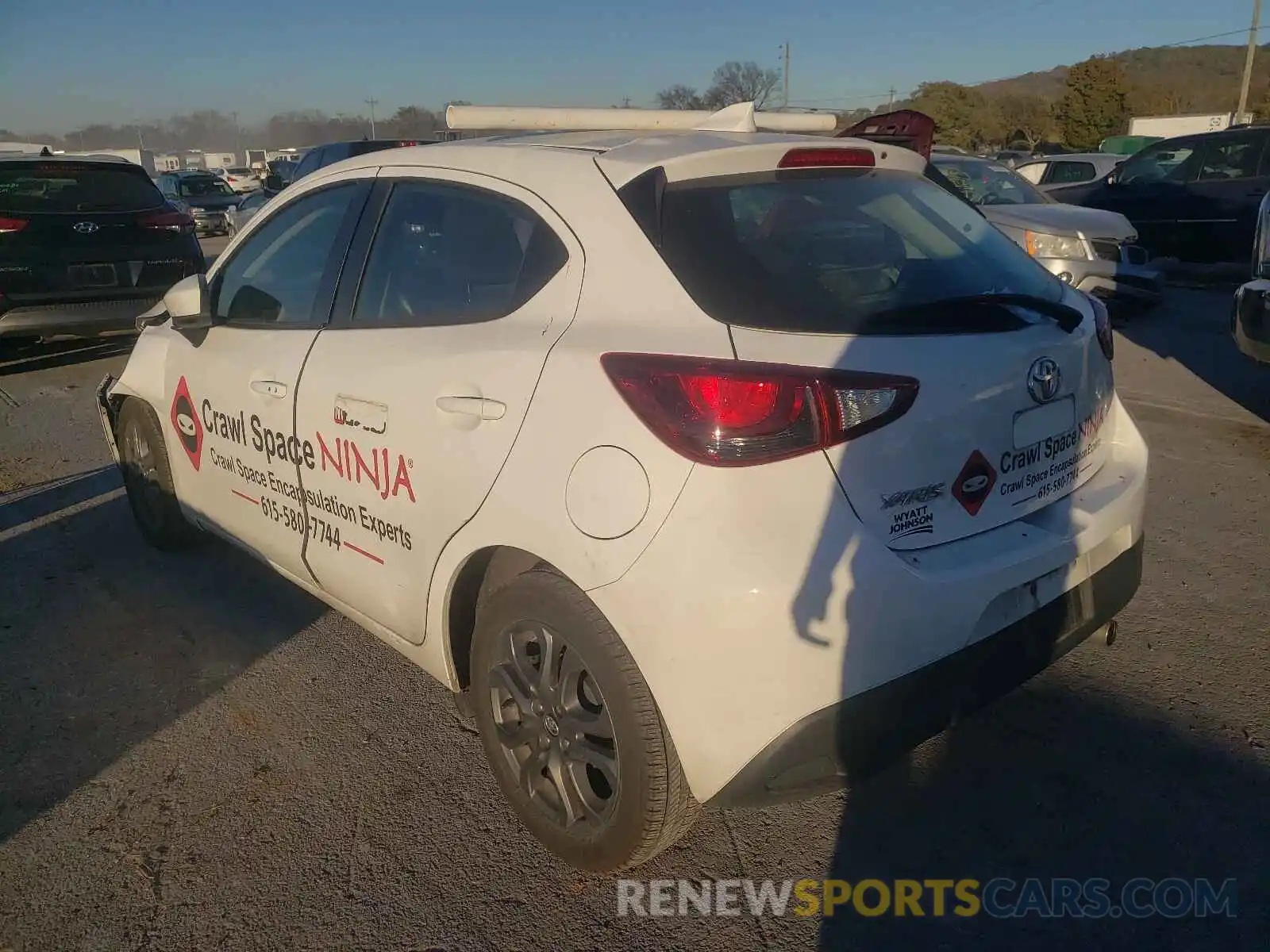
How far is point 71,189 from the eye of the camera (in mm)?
8562

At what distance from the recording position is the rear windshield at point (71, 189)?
8.23 meters

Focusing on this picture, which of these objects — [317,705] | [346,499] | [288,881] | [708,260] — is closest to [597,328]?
[708,260]

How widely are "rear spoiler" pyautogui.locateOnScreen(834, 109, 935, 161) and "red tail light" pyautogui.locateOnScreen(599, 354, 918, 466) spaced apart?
1.71 m

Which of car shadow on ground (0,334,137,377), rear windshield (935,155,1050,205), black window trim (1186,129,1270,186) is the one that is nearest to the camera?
car shadow on ground (0,334,137,377)

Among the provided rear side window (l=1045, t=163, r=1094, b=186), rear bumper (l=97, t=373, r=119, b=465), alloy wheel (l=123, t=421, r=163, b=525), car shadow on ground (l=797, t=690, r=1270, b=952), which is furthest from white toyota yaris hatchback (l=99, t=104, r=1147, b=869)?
rear side window (l=1045, t=163, r=1094, b=186)

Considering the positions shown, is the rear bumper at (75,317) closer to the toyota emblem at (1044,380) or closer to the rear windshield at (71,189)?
the rear windshield at (71,189)

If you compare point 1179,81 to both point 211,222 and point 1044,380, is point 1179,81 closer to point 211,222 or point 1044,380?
point 211,222

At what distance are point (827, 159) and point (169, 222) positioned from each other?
26.9 feet

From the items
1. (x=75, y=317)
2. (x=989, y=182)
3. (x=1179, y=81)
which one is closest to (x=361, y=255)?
(x=75, y=317)

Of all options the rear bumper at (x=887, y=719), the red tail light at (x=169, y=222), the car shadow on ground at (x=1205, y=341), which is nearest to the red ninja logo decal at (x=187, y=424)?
the rear bumper at (x=887, y=719)

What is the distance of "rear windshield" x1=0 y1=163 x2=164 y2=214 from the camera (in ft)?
27.0

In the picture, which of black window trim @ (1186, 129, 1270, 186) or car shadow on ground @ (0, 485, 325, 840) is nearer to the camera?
car shadow on ground @ (0, 485, 325, 840)

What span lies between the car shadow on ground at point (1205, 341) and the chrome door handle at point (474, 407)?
5.79 m

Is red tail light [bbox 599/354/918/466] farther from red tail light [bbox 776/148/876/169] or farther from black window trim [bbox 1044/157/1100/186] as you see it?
black window trim [bbox 1044/157/1100/186]
